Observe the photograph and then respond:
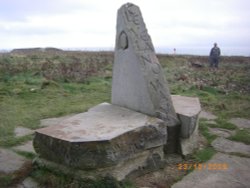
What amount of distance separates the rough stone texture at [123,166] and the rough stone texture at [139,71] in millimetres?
527

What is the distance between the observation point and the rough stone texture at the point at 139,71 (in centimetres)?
399

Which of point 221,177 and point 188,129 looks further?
point 188,129

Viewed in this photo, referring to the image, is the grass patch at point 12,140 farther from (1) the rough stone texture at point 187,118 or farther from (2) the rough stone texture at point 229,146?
(2) the rough stone texture at point 229,146

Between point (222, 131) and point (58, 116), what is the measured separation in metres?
2.96

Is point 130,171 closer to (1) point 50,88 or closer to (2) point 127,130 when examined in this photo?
(2) point 127,130

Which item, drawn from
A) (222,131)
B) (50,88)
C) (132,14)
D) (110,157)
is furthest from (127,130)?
(50,88)

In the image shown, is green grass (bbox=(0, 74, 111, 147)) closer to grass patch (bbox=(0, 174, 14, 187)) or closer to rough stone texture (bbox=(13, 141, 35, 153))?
rough stone texture (bbox=(13, 141, 35, 153))

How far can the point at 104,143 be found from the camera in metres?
Answer: 3.16

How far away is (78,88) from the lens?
9133 mm

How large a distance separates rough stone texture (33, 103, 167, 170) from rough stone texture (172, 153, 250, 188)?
1.75 feet

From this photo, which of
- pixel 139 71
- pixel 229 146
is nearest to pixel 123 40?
pixel 139 71

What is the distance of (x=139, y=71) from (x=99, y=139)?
120cm

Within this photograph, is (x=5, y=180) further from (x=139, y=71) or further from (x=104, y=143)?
(x=139, y=71)
